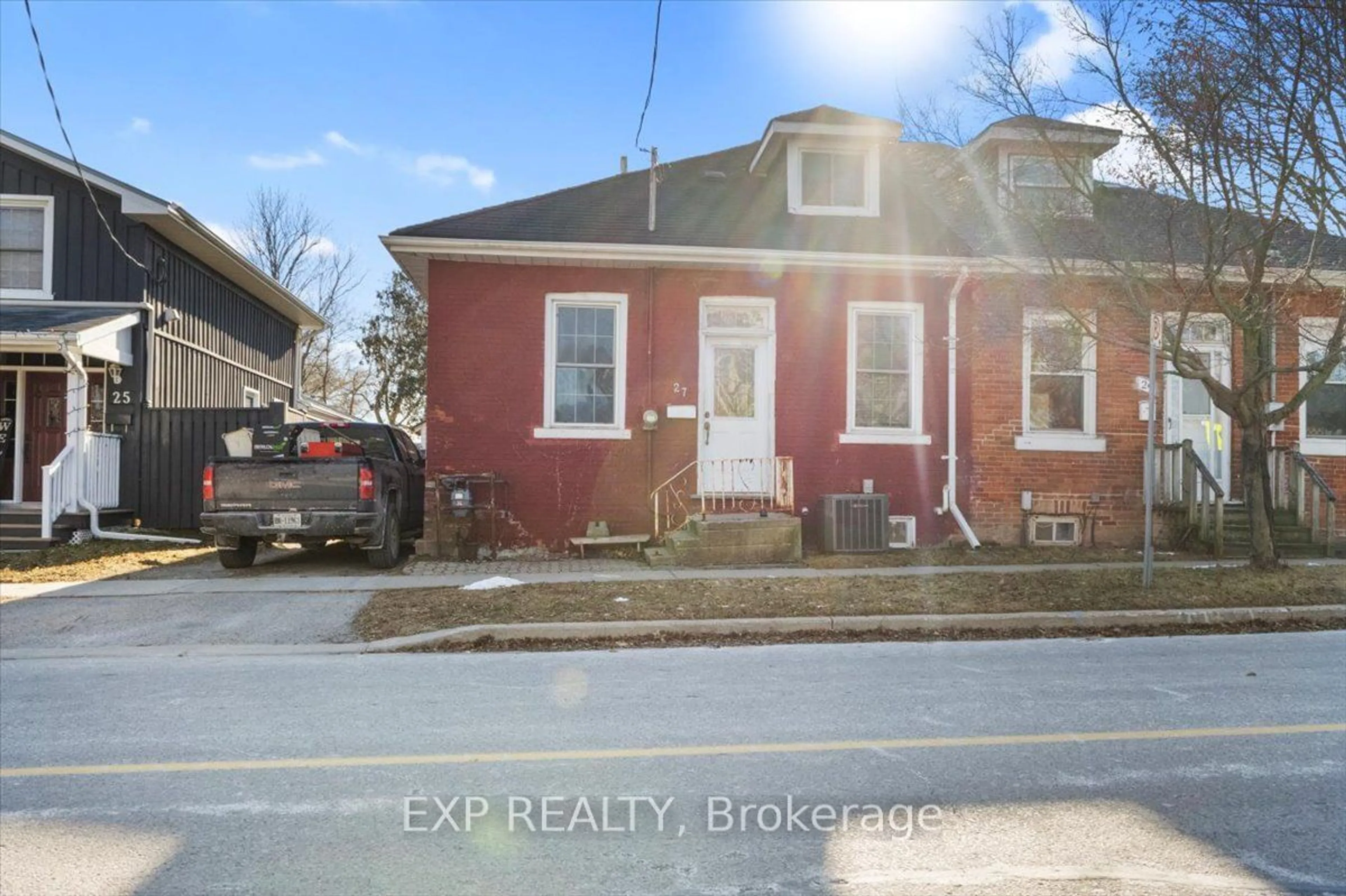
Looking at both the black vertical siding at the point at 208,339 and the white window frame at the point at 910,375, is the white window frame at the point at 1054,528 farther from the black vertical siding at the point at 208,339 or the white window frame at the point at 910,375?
the black vertical siding at the point at 208,339

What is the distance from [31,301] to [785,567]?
13.3m

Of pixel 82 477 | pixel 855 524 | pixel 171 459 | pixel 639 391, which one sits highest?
pixel 639 391

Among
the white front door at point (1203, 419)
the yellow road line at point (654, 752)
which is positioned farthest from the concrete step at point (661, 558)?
the white front door at point (1203, 419)

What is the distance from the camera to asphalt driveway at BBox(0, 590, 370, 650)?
793cm

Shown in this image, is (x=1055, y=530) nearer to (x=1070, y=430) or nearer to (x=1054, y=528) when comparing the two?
(x=1054, y=528)

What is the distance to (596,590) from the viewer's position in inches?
371

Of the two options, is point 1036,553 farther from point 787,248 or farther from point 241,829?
point 241,829

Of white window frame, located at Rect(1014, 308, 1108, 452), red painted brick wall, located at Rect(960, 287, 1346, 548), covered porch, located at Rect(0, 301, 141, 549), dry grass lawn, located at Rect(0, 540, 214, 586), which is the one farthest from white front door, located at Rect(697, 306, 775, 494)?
covered porch, located at Rect(0, 301, 141, 549)

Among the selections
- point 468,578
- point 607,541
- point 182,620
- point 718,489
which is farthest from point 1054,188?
point 182,620

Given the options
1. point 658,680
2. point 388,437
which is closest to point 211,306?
point 388,437

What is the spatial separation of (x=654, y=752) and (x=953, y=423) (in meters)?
9.89

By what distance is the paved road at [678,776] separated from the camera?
11.2 ft

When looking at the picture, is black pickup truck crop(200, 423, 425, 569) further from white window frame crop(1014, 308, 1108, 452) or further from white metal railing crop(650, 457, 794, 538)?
white window frame crop(1014, 308, 1108, 452)

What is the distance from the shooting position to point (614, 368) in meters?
13.1
